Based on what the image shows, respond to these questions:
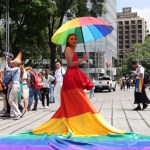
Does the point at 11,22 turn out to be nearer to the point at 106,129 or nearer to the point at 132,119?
the point at 132,119

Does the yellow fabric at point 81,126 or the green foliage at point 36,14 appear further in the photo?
the green foliage at point 36,14

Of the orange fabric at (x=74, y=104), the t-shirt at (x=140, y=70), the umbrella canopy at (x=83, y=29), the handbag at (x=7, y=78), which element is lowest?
the orange fabric at (x=74, y=104)

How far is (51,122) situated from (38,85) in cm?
874

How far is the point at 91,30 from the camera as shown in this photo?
9523 mm

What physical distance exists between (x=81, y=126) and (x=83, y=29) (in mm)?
2227

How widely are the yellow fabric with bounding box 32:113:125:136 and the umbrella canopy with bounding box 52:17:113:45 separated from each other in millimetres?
1752

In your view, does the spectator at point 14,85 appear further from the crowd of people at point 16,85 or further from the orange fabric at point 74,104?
the orange fabric at point 74,104

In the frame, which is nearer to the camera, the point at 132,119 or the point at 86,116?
the point at 86,116

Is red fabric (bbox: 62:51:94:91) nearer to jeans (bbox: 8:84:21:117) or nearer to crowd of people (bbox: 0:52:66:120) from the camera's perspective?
crowd of people (bbox: 0:52:66:120)

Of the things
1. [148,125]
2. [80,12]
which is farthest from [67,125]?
[80,12]

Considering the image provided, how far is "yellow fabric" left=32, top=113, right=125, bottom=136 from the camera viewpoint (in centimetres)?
837

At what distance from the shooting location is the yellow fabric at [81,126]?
8.37 m

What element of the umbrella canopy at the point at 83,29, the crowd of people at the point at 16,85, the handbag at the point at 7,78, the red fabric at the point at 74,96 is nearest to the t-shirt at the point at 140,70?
the crowd of people at the point at 16,85

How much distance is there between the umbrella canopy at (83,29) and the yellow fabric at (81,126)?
1752mm
